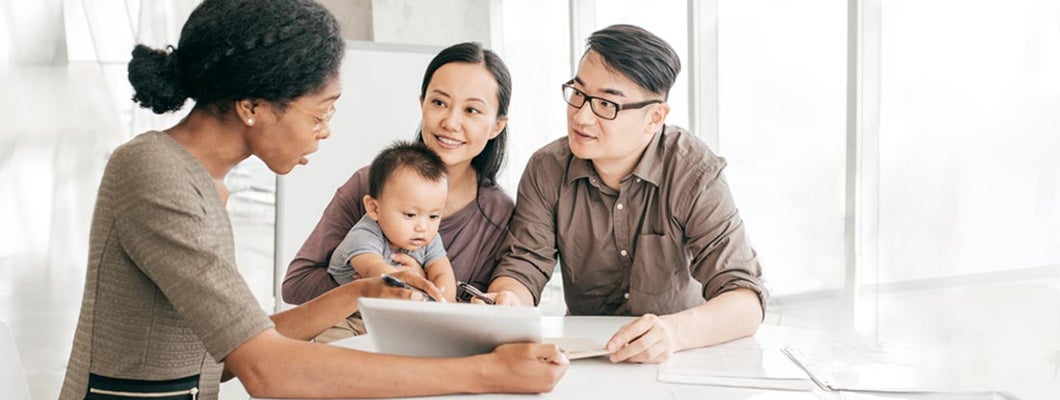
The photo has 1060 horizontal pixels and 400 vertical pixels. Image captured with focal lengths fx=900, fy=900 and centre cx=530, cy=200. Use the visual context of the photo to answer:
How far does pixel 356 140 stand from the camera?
145 inches

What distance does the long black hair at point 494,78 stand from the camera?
227cm

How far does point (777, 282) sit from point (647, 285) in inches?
57.6

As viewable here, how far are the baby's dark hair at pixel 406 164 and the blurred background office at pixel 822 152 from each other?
131cm

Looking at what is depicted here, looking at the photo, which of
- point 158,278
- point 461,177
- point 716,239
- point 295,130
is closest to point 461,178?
point 461,177

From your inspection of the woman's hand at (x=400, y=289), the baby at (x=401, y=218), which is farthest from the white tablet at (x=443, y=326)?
the baby at (x=401, y=218)

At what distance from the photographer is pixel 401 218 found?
2.10 metres

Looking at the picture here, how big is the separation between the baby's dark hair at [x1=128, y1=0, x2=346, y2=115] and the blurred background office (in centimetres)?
155

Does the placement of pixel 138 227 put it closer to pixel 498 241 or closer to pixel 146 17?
pixel 498 241

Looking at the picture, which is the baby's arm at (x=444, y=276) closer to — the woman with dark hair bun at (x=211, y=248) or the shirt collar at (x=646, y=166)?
the shirt collar at (x=646, y=166)

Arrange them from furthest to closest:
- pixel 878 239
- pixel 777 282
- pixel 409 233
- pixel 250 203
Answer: pixel 250 203 < pixel 777 282 < pixel 878 239 < pixel 409 233

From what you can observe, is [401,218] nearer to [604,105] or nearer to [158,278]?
[604,105]

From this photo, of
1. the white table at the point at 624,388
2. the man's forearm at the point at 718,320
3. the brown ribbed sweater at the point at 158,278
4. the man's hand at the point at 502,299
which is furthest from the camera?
the man's hand at the point at 502,299

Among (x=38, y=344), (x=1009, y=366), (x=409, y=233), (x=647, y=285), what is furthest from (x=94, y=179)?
(x=1009, y=366)

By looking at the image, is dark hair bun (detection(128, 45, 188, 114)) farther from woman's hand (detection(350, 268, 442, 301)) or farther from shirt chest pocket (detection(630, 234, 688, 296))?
shirt chest pocket (detection(630, 234, 688, 296))
